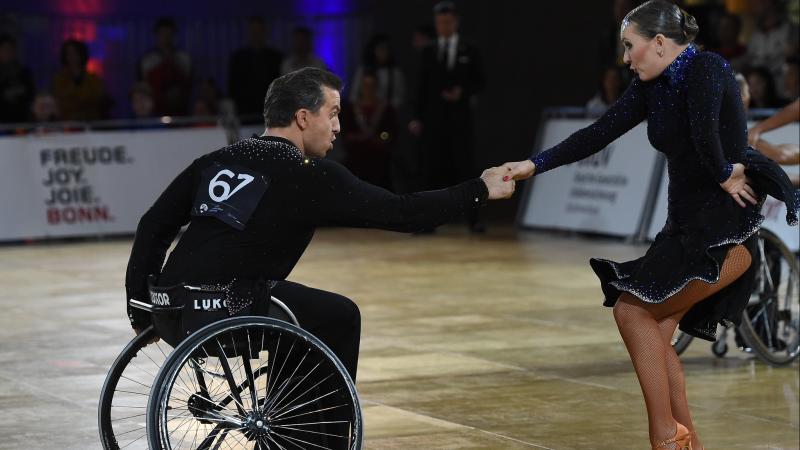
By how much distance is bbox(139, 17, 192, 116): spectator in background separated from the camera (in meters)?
16.4

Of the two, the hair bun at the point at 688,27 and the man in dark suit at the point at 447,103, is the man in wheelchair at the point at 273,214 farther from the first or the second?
the man in dark suit at the point at 447,103

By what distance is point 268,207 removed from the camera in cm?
506

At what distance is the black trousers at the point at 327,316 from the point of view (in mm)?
5273

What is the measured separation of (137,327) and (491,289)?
6102 millimetres

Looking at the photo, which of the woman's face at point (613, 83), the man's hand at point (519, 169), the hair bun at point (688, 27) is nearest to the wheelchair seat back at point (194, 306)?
the man's hand at point (519, 169)

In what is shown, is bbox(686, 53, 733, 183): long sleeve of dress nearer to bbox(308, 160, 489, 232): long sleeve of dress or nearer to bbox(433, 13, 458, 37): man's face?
bbox(308, 160, 489, 232): long sleeve of dress

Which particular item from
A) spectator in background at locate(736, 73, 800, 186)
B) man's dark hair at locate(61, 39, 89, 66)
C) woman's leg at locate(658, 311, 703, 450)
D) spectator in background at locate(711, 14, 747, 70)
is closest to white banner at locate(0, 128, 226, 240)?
man's dark hair at locate(61, 39, 89, 66)

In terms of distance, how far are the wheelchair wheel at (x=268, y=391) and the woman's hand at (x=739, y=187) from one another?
160 cm

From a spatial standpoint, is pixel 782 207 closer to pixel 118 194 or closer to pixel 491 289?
pixel 491 289

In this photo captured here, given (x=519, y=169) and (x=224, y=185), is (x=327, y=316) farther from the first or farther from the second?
(x=519, y=169)

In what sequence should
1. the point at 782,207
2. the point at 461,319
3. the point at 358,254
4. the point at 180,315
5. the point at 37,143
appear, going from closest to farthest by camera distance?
1. the point at 180,315
2. the point at 461,319
3. the point at 782,207
4. the point at 358,254
5. the point at 37,143

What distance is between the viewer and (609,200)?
568 inches

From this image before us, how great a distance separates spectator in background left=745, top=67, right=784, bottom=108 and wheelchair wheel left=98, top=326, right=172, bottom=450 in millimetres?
6958

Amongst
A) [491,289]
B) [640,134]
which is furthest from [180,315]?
[640,134]
